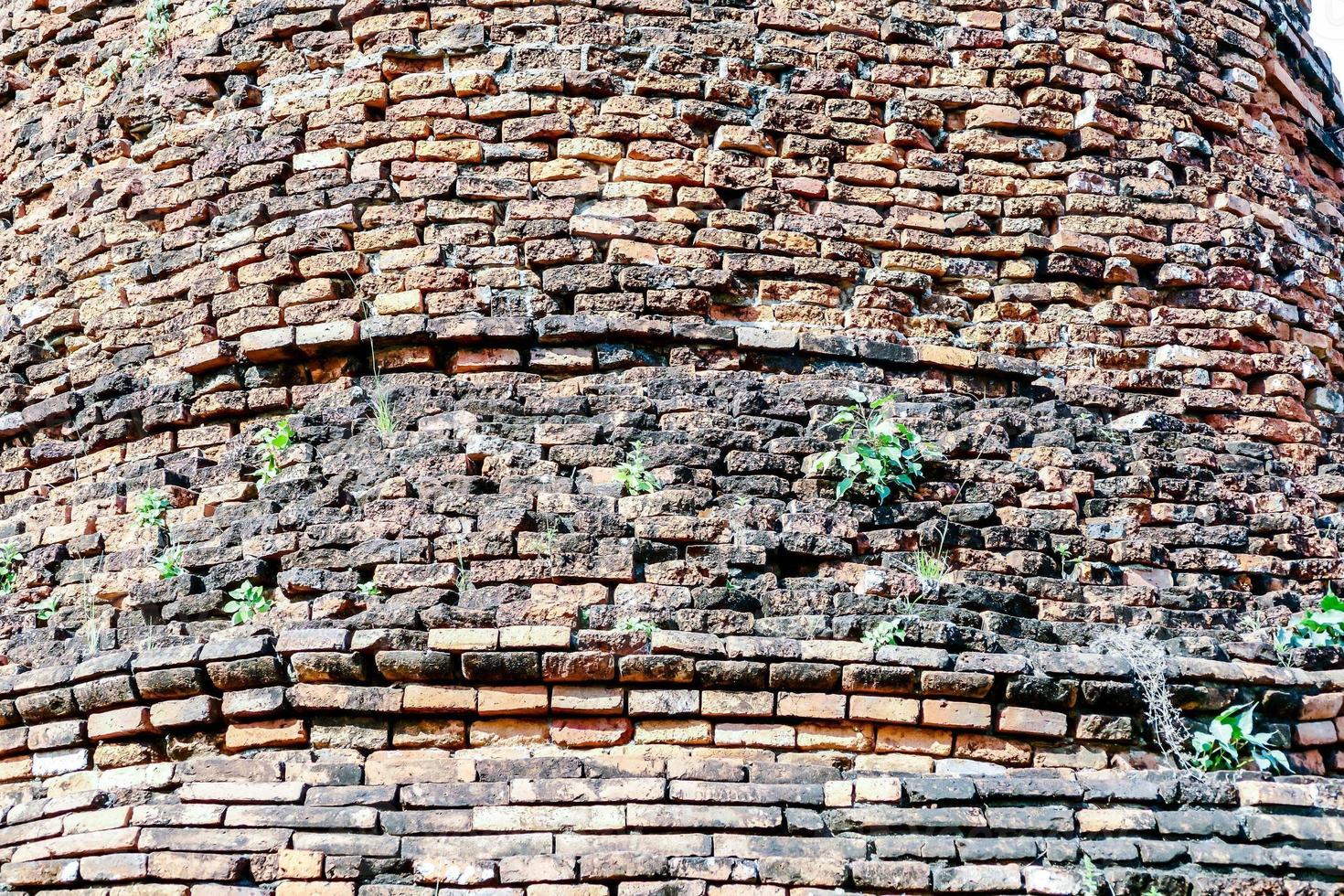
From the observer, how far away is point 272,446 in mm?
5617

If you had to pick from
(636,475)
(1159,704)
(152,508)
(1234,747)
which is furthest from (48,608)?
(1234,747)

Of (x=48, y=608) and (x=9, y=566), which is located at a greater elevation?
(x=9, y=566)

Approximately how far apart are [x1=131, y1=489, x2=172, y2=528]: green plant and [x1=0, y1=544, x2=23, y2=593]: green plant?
0.60 m

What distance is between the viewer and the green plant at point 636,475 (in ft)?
17.1

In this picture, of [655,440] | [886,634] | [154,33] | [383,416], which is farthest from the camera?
[154,33]

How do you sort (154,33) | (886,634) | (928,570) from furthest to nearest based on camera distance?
(154,33), (928,570), (886,634)

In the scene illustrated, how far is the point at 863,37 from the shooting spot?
20.9ft

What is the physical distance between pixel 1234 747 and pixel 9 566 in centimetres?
454

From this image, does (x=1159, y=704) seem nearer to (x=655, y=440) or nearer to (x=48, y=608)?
(x=655, y=440)

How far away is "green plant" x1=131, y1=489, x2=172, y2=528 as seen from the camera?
5633 millimetres

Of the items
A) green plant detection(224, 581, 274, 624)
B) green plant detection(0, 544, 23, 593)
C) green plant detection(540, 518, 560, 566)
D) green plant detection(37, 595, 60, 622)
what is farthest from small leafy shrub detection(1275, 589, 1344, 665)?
green plant detection(0, 544, 23, 593)

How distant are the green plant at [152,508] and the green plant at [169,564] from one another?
0.18 meters

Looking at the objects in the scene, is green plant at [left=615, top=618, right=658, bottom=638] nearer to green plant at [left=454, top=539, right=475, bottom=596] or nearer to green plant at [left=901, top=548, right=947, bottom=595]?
green plant at [left=454, top=539, right=475, bottom=596]

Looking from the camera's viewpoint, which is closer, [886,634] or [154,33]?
[886,634]
